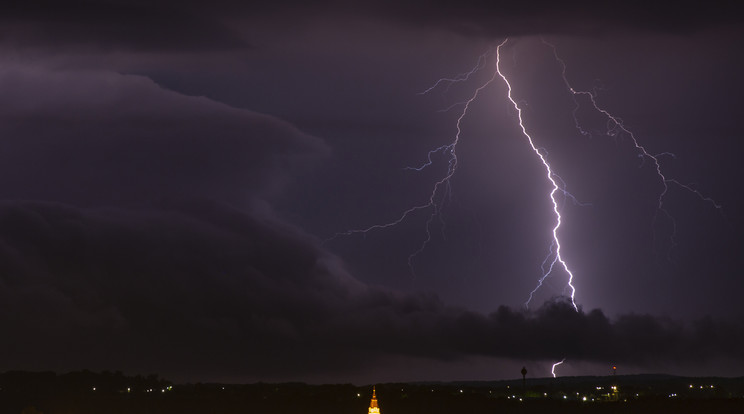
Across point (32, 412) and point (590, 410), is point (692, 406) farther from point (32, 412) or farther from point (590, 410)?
point (32, 412)

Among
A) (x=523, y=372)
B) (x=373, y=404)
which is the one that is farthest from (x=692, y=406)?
(x=373, y=404)

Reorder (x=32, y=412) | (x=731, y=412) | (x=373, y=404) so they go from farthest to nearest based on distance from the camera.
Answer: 1. (x=731, y=412)
2. (x=32, y=412)
3. (x=373, y=404)

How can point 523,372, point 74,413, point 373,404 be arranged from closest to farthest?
point 373,404
point 523,372
point 74,413

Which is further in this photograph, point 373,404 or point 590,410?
point 590,410

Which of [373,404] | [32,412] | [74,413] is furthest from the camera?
[74,413]

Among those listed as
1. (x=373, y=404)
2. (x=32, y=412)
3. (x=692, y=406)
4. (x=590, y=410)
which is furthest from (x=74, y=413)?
(x=373, y=404)

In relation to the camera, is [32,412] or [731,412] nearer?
[32,412]

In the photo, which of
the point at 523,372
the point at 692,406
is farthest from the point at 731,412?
the point at 523,372

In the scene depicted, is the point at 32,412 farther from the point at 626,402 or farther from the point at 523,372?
the point at 626,402

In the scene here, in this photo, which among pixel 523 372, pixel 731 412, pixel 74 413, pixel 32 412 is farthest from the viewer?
pixel 74 413
